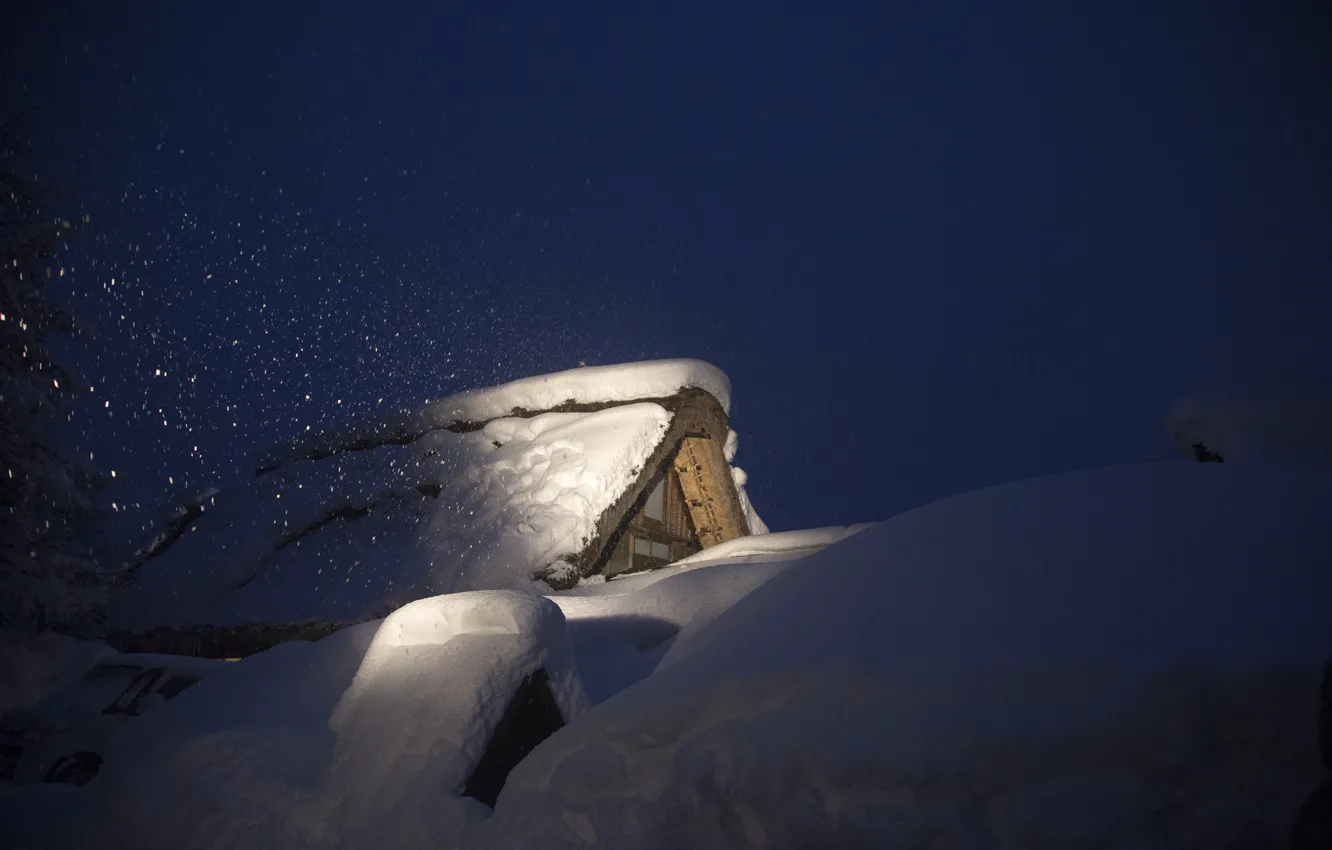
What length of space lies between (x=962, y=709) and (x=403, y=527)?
7002 mm

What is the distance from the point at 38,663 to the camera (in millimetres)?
5711

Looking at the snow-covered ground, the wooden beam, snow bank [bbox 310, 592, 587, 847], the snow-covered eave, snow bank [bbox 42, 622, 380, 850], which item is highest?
the snow-covered eave

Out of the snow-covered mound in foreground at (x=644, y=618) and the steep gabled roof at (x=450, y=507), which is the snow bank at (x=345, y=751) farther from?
the steep gabled roof at (x=450, y=507)

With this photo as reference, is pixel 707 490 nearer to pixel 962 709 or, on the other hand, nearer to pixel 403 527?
pixel 403 527

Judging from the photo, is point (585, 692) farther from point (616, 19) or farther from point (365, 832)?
point (616, 19)

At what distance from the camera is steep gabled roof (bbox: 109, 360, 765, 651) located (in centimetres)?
612

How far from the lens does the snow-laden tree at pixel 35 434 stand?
5.71m

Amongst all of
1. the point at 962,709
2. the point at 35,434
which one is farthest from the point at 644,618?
the point at 35,434

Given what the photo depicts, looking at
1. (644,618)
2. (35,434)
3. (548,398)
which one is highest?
(35,434)

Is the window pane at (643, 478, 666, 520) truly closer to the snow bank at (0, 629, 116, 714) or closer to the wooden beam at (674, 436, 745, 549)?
the wooden beam at (674, 436, 745, 549)

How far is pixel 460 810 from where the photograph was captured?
2.28 meters

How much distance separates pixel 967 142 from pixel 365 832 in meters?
155

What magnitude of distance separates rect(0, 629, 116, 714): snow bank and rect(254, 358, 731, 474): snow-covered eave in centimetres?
402

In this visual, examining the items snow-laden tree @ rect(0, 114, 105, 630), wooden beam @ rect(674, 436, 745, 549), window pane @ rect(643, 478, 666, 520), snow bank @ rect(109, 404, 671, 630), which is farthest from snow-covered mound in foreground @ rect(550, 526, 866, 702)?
snow-laden tree @ rect(0, 114, 105, 630)
